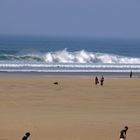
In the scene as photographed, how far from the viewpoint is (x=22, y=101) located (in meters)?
31.0

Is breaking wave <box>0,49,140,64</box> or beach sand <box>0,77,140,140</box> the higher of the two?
breaking wave <box>0,49,140,64</box>

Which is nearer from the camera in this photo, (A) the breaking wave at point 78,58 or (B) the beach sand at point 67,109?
(B) the beach sand at point 67,109

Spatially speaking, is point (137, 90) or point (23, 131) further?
point (137, 90)

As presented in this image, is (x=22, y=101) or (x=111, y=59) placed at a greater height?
(x=111, y=59)

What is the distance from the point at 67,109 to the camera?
28.6 metres

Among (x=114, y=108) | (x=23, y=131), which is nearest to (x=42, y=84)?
(x=114, y=108)

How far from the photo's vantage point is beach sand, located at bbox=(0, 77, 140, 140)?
22531mm

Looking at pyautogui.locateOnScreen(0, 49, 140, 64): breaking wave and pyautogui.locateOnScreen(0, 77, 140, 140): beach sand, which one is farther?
pyautogui.locateOnScreen(0, 49, 140, 64): breaking wave

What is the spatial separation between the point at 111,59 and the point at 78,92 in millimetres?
49147

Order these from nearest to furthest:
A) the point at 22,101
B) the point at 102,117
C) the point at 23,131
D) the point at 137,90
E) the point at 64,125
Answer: the point at 23,131, the point at 64,125, the point at 102,117, the point at 22,101, the point at 137,90

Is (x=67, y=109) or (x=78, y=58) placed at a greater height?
(x=78, y=58)

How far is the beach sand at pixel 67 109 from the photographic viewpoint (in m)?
22.5

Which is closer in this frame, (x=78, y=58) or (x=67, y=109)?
(x=67, y=109)

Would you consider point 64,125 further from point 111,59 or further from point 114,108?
point 111,59
